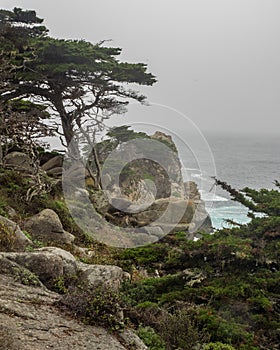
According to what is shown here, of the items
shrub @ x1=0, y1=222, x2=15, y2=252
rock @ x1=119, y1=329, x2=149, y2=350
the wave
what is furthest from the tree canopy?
the wave

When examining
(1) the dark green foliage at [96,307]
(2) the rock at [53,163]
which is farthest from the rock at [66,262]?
(2) the rock at [53,163]

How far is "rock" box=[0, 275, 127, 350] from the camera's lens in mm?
3836

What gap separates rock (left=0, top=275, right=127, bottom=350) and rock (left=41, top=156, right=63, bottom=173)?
41.6ft

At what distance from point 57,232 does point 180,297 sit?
4.63 m

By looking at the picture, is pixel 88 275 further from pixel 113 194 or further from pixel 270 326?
pixel 113 194

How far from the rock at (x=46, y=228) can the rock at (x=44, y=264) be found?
3.47 m

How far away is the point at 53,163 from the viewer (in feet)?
58.0

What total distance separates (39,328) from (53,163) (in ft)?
45.9

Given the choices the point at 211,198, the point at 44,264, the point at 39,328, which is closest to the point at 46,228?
the point at 44,264

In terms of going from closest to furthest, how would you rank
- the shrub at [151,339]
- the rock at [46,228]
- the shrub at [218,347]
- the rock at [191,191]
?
the shrub at [218,347], the shrub at [151,339], the rock at [46,228], the rock at [191,191]

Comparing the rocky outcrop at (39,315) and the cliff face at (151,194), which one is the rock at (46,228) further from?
the cliff face at (151,194)

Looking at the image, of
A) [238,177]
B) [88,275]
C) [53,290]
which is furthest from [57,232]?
[238,177]

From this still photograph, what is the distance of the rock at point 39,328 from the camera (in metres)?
3.84

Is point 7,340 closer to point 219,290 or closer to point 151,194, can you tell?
point 219,290
